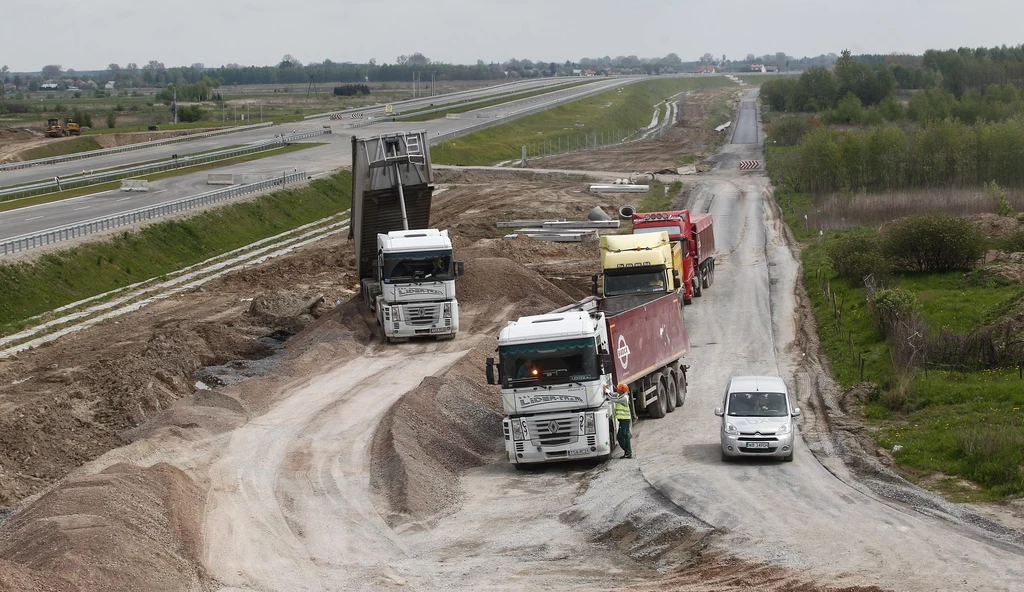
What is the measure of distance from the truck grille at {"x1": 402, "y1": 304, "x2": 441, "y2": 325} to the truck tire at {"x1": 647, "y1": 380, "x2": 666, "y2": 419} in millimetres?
11080

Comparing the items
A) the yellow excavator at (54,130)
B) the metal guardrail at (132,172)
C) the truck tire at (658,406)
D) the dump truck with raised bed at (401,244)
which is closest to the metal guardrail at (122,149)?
the metal guardrail at (132,172)

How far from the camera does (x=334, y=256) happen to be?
195 feet

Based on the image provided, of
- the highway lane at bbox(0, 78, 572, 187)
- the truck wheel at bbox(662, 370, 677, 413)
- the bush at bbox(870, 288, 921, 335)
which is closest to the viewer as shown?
the truck wheel at bbox(662, 370, 677, 413)

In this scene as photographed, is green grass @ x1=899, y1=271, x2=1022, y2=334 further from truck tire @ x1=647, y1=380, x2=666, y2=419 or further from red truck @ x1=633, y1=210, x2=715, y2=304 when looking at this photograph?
truck tire @ x1=647, y1=380, x2=666, y2=419

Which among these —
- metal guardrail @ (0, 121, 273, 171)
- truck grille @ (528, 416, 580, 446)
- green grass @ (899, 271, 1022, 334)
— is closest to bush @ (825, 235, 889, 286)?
green grass @ (899, 271, 1022, 334)

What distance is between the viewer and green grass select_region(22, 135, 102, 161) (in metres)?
107

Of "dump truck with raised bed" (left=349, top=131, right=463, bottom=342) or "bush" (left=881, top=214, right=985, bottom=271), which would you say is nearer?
"dump truck with raised bed" (left=349, top=131, right=463, bottom=342)

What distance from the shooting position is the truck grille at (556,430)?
2488 cm

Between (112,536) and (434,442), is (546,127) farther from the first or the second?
(112,536)

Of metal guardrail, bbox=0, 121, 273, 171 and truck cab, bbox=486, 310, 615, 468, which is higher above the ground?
metal guardrail, bbox=0, 121, 273, 171

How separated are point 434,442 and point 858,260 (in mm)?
26356

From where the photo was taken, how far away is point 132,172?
84.6 metres

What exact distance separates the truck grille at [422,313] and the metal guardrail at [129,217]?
22.2 meters

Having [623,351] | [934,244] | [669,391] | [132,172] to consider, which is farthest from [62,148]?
[623,351]
